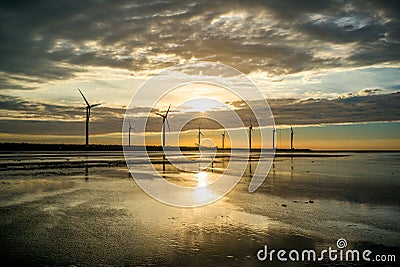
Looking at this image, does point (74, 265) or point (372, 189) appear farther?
point (372, 189)

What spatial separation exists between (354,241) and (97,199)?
1241cm

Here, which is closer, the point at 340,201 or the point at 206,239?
the point at 206,239

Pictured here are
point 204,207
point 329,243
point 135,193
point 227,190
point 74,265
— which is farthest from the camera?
point 227,190

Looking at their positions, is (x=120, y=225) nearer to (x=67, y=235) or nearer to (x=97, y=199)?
(x=67, y=235)

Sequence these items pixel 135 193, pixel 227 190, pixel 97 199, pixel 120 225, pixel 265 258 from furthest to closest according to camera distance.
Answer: pixel 227 190 → pixel 135 193 → pixel 97 199 → pixel 120 225 → pixel 265 258

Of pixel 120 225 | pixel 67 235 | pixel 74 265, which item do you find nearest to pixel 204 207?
pixel 120 225

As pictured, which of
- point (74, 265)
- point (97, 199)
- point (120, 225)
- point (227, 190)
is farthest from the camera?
point (227, 190)

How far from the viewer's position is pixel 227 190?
2177cm

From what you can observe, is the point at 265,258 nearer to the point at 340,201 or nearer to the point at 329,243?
the point at 329,243

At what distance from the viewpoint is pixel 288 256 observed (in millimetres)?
8922

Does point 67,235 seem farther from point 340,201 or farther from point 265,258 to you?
point 340,201

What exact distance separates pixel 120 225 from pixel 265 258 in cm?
565

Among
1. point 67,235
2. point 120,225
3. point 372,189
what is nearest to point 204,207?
point 120,225

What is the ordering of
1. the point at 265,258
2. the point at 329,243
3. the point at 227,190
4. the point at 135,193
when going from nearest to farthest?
1. the point at 265,258
2. the point at 329,243
3. the point at 135,193
4. the point at 227,190
